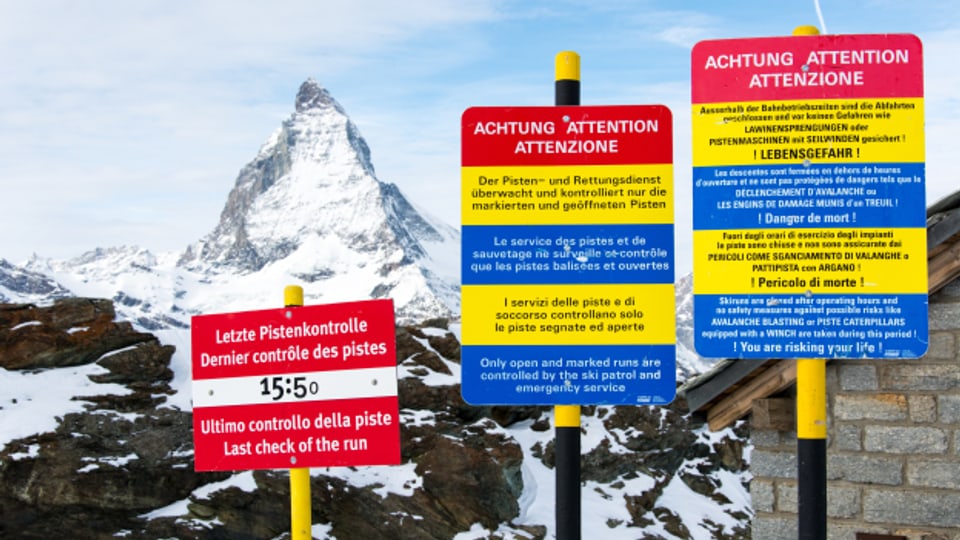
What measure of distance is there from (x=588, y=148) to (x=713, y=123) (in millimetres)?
466

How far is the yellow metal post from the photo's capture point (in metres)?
3.60

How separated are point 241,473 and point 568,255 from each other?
17.3 metres

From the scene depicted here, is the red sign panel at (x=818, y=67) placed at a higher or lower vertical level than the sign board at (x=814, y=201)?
higher

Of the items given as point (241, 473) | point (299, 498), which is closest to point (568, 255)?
point (299, 498)

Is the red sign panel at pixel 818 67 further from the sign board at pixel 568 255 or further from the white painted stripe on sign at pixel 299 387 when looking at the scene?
the white painted stripe on sign at pixel 299 387

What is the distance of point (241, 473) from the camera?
19234mm

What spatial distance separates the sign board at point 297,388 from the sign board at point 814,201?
1309 millimetres

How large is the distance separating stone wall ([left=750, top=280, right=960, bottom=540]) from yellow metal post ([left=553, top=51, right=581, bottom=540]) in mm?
3828

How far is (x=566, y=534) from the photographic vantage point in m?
3.63

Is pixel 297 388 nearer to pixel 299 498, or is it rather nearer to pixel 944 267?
pixel 299 498

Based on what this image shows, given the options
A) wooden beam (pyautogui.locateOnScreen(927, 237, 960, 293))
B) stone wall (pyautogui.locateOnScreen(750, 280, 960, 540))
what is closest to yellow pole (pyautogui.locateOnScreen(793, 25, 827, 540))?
stone wall (pyautogui.locateOnScreen(750, 280, 960, 540))

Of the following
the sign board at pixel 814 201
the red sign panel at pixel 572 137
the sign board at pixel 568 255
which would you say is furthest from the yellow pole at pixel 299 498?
the sign board at pixel 814 201

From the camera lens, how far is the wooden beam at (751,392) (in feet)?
22.8

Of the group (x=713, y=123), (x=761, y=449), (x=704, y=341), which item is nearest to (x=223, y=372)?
(x=704, y=341)
